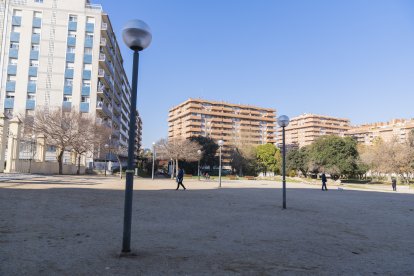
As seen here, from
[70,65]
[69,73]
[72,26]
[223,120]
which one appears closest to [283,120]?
[69,73]

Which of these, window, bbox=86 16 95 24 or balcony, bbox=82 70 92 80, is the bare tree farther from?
window, bbox=86 16 95 24

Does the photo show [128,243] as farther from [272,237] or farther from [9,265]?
[272,237]

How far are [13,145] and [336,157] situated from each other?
5103 centimetres

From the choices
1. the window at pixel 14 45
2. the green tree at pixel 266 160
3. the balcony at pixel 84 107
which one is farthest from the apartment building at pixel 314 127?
the window at pixel 14 45

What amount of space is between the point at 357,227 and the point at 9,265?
7.35m

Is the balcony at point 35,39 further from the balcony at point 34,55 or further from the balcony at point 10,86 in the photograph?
the balcony at point 10,86

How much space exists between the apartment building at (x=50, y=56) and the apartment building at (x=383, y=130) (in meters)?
113

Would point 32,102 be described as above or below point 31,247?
above

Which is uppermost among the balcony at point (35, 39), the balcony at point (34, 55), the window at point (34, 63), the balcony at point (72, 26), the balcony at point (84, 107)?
the balcony at point (72, 26)

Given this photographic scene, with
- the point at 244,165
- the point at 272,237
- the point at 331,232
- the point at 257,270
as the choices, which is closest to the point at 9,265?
the point at 257,270

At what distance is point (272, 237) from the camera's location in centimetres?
629

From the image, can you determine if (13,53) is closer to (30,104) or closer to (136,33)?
(30,104)

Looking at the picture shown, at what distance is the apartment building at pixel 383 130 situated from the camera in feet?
435

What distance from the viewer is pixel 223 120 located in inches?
4791
